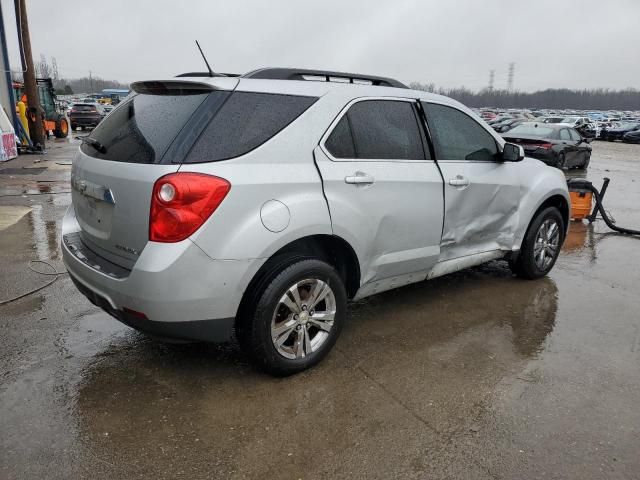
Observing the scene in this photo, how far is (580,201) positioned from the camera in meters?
8.44

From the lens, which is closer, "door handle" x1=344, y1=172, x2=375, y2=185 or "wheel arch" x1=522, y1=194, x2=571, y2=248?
"door handle" x1=344, y1=172, x2=375, y2=185

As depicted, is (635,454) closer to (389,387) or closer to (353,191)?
(389,387)

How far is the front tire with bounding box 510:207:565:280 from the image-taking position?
5.05 m

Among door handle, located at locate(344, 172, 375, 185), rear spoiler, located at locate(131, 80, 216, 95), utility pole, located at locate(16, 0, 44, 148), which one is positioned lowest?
door handle, located at locate(344, 172, 375, 185)

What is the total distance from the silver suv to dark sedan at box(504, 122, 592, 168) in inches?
491

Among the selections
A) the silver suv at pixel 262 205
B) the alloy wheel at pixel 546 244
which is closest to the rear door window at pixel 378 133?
the silver suv at pixel 262 205

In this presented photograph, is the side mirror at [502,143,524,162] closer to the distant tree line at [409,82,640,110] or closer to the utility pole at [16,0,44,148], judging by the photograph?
the utility pole at [16,0,44,148]

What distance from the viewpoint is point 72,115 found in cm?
2894

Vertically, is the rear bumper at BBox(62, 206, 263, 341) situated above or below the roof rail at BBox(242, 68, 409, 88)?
below

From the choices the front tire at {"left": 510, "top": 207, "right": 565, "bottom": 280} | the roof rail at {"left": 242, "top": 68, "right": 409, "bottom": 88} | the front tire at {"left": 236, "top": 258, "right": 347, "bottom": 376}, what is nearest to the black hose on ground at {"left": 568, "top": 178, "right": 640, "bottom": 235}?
the front tire at {"left": 510, "top": 207, "right": 565, "bottom": 280}

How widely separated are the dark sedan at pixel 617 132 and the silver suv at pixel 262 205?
126ft

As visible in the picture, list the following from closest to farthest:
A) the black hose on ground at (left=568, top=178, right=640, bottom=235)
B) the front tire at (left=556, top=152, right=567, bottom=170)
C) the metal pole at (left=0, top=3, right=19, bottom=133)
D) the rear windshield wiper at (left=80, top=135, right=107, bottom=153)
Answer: the rear windshield wiper at (left=80, top=135, right=107, bottom=153), the black hose on ground at (left=568, top=178, right=640, bottom=235), the front tire at (left=556, top=152, right=567, bottom=170), the metal pole at (left=0, top=3, right=19, bottom=133)

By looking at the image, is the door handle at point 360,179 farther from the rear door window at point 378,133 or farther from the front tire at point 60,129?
the front tire at point 60,129

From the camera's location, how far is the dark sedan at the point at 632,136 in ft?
113
